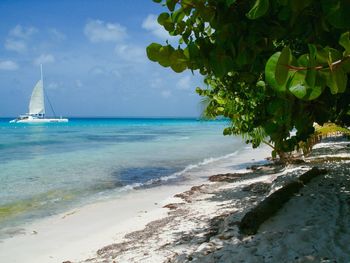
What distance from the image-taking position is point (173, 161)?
23.7 meters

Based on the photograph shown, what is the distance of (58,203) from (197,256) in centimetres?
837

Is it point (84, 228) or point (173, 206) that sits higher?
point (173, 206)

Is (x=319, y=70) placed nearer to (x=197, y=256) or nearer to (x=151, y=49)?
(x=151, y=49)

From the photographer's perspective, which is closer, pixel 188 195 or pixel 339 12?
pixel 339 12

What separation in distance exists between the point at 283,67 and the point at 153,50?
1138 millimetres

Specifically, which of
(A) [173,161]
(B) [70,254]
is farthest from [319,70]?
(A) [173,161]

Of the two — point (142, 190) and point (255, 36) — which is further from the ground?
point (255, 36)

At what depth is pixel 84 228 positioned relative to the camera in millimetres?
9242

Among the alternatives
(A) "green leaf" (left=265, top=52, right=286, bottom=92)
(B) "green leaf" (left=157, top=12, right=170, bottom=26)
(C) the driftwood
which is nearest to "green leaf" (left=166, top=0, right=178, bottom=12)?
(B) "green leaf" (left=157, top=12, right=170, bottom=26)

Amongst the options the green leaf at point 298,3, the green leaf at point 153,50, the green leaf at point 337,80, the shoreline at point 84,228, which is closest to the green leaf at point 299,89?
the green leaf at point 337,80

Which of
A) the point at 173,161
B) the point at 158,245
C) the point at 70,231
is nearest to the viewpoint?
the point at 158,245

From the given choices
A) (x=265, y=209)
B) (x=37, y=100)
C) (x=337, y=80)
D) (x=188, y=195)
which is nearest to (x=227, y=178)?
(x=188, y=195)

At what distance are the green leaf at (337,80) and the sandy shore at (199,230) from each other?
338 centimetres

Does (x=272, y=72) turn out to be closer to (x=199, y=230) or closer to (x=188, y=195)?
(x=199, y=230)
